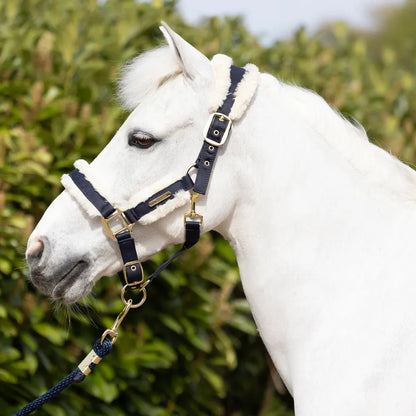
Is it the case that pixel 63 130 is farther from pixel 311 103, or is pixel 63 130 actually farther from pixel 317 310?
pixel 317 310

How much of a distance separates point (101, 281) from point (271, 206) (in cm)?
165

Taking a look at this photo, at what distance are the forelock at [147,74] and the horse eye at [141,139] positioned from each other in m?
0.18

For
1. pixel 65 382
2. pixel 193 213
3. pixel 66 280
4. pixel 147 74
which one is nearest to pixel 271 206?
pixel 193 213

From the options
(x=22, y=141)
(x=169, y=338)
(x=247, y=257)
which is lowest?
(x=169, y=338)

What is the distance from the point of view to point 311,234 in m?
2.15

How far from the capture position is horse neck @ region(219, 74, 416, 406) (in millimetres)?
2039

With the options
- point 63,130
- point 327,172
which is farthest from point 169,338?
point 327,172

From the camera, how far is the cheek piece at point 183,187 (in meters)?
2.16

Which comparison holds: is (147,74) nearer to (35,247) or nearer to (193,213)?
(193,213)

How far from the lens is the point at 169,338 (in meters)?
3.91

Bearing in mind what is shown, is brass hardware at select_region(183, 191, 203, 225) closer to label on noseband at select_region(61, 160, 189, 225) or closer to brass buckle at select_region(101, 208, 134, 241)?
label on noseband at select_region(61, 160, 189, 225)

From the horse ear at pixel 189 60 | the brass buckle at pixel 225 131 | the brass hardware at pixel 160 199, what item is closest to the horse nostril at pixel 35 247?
the brass hardware at pixel 160 199

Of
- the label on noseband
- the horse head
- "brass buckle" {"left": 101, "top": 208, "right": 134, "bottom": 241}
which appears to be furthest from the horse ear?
"brass buckle" {"left": 101, "top": 208, "right": 134, "bottom": 241}

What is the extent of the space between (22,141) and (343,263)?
202 cm
